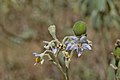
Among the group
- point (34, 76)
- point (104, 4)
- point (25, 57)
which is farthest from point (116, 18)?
point (25, 57)

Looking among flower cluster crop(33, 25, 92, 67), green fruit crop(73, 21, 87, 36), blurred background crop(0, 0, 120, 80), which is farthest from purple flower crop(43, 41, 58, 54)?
blurred background crop(0, 0, 120, 80)

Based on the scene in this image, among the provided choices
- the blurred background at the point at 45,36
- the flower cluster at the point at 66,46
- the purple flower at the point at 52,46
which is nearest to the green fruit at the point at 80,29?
the flower cluster at the point at 66,46

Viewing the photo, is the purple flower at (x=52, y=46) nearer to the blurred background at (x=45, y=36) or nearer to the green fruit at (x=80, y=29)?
the green fruit at (x=80, y=29)

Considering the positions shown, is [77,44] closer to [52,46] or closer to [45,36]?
[52,46]

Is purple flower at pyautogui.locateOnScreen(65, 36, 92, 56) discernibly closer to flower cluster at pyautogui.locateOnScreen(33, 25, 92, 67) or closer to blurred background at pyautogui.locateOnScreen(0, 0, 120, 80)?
flower cluster at pyautogui.locateOnScreen(33, 25, 92, 67)

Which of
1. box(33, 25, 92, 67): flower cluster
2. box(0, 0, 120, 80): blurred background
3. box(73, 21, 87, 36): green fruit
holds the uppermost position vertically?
box(0, 0, 120, 80): blurred background

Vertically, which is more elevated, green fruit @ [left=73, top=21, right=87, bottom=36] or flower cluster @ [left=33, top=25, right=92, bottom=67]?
green fruit @ [left=73, top=21, right=87, bottom=36]

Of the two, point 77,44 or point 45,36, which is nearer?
point 77,44

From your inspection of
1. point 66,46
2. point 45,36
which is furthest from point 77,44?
point 45,36

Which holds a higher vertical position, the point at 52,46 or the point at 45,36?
the point at 45,36
